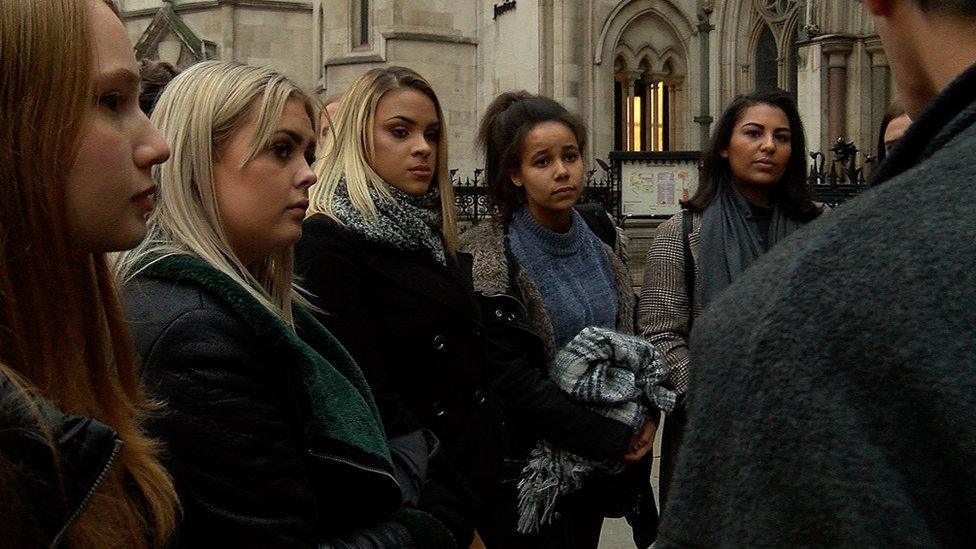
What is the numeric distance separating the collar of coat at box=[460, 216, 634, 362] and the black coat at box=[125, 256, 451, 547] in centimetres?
163

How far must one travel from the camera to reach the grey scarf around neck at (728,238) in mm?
3932

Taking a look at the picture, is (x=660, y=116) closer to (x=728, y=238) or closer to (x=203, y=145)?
(x=728, y=238)

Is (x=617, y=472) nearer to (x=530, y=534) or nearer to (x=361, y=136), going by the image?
(x=530, y=534)

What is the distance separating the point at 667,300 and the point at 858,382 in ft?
10.4

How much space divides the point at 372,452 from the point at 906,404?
140 cm

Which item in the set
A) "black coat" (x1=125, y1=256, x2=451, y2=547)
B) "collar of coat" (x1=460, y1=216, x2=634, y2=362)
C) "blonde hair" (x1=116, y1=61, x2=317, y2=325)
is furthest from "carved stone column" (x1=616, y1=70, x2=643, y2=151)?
"black coat" (x1=125, y1=256, x2=451, y2=547)

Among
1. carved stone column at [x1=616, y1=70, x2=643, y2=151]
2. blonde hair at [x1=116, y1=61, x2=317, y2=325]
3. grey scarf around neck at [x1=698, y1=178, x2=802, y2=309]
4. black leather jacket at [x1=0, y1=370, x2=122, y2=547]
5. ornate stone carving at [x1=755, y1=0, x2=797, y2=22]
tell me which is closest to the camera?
black leather jacket at [x1=0, y1=370, x2=122, y2=547]

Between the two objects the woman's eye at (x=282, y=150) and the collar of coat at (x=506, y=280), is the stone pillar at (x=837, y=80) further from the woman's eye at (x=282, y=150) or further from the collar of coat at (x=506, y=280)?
the woman's eye at (x=282, y=150)

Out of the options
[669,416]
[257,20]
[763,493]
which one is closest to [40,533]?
[763,493]

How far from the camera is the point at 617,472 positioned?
3.73 m

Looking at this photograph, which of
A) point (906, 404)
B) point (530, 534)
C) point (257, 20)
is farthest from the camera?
point (257, 20)

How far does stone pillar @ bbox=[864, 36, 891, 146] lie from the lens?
16.9 metres

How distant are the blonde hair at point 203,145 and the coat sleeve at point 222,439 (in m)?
0.22

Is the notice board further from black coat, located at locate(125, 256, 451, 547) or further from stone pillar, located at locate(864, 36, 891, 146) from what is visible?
black coat, located at locate(125, 256, 451, 547)
